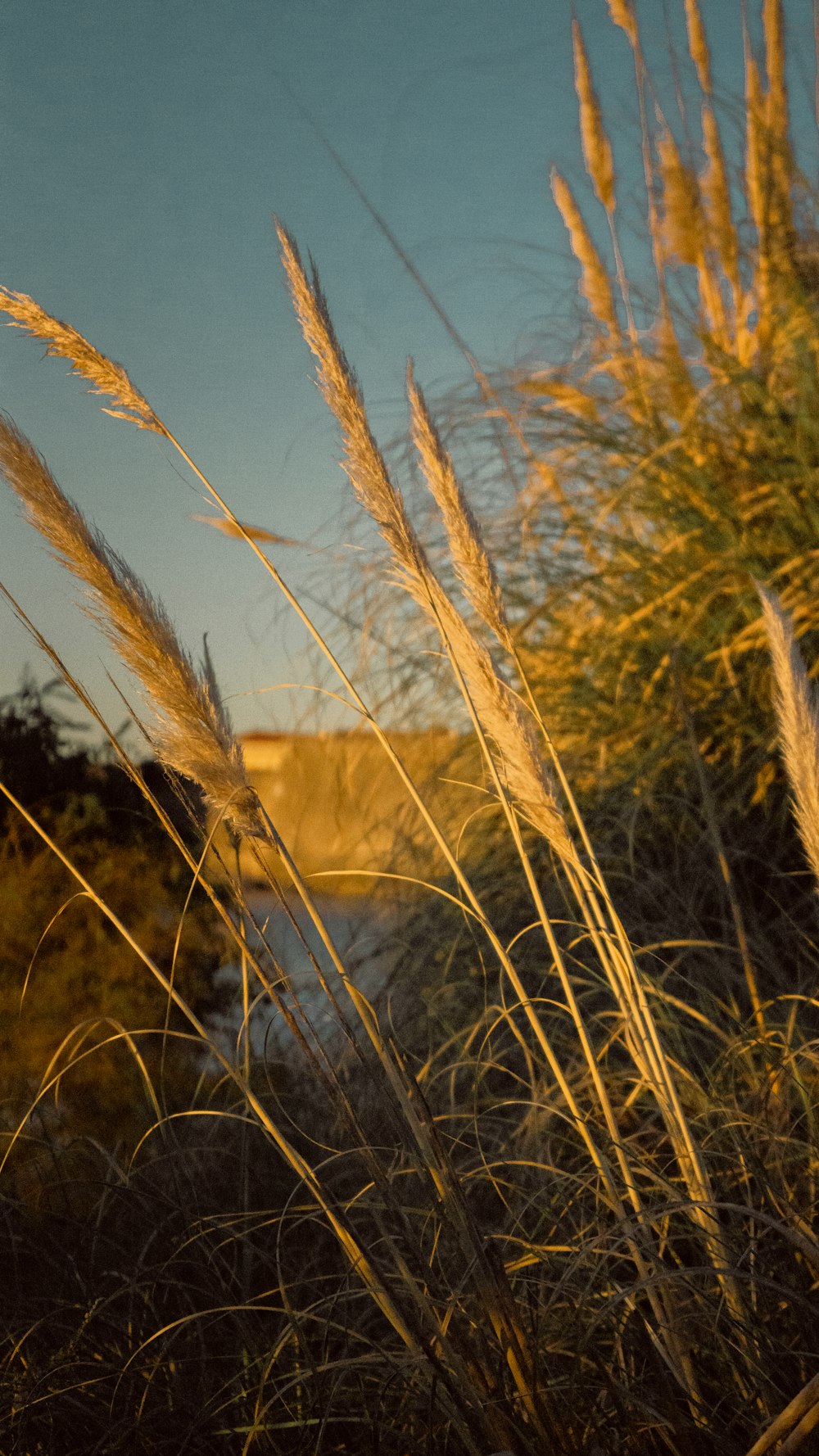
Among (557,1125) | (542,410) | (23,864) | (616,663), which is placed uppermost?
(542,410)

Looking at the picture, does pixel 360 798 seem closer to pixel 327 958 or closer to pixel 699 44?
pixel 327 958

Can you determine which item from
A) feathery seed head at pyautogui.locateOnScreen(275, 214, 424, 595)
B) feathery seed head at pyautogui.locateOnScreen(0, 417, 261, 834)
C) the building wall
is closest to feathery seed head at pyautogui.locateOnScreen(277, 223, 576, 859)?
feathery seed head at pyautogui.locateOnScreen(275, 214, 424, 595)

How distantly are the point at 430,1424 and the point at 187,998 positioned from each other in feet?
5.50

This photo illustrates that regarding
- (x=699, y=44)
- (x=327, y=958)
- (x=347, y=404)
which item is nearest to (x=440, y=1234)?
(x=347, y=404)

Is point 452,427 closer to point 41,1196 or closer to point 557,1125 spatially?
point 557,1125

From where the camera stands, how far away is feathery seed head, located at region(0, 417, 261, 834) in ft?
2.99

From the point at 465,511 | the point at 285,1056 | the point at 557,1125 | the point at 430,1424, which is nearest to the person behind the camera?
the point at 430,1424

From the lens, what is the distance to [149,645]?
2.99 ft

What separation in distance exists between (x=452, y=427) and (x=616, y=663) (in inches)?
Answer: 27.3

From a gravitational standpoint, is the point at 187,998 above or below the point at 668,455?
below

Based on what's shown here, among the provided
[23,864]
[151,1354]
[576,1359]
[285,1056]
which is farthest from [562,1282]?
[23,864]

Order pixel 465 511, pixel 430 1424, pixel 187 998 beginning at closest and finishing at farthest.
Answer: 1. pixel 430 1424
2. pixel 465 511
3. pixel 187 998

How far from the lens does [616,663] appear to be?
257 centimetres

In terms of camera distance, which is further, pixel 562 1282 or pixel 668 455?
pixel 668 455
